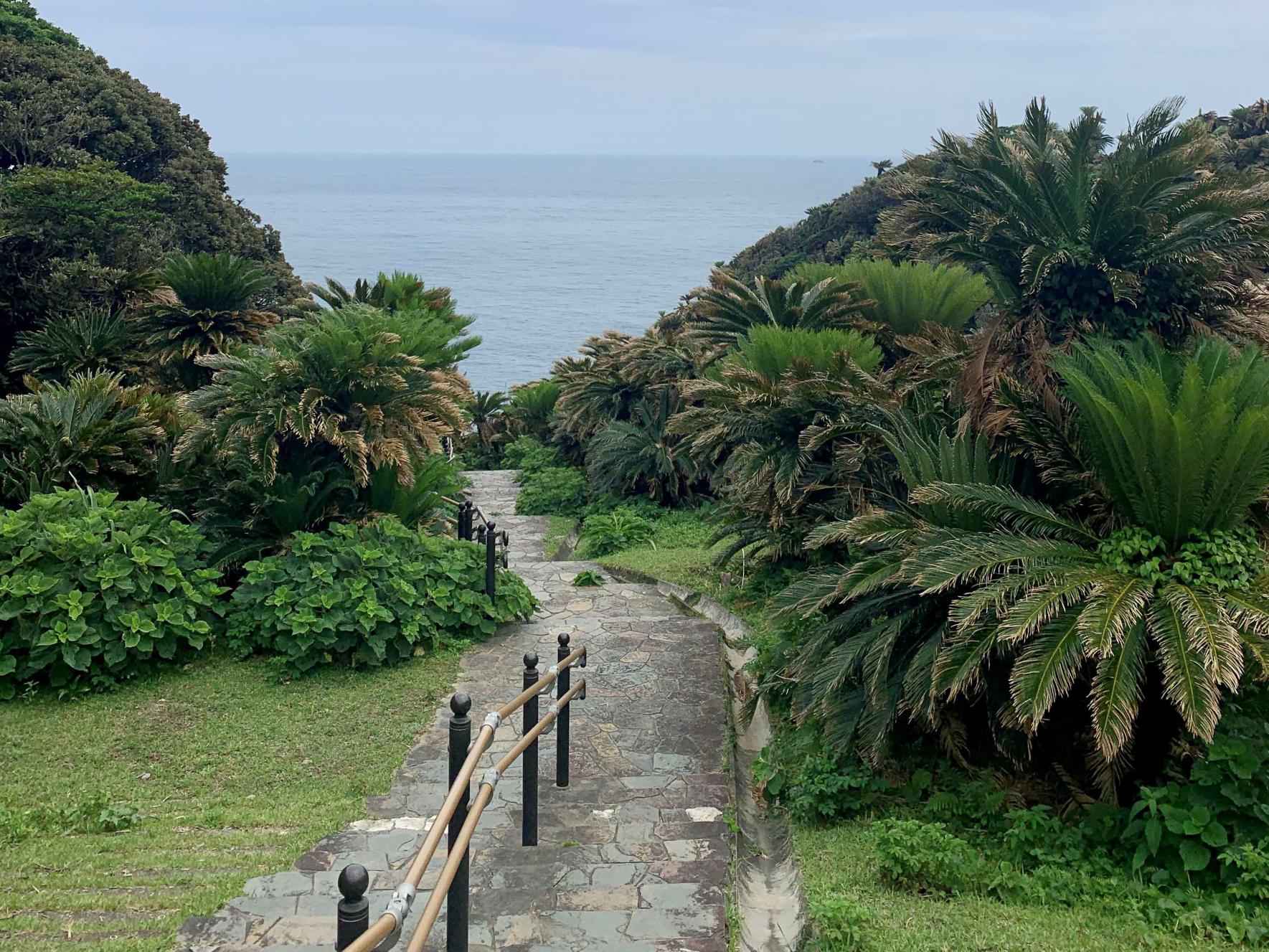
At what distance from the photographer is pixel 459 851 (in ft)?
11.7

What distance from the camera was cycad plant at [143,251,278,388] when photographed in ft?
40.3

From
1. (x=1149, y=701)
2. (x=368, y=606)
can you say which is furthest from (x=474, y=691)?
(x=1149, y=701)

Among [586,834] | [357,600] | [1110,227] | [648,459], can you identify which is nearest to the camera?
[586,834]

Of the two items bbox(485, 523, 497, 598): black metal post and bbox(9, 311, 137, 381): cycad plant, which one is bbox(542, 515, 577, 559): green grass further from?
bbox(9, 311, 137, 381): cycad plant

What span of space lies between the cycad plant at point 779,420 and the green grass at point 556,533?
202 inches

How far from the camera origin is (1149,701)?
17.9ft

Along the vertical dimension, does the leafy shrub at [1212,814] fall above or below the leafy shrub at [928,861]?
above

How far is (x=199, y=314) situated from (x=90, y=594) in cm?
523

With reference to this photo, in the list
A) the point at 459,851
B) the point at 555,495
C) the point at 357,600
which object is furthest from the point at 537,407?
the point at 459,851

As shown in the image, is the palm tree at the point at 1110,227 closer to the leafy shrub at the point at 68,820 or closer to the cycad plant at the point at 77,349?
the leafy shrub at the point at 68,820

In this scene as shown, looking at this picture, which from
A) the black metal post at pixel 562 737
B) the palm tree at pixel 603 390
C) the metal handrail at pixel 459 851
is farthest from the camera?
the palm tree at pixel 603 390

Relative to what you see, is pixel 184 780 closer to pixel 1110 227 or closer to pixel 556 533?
pixel 1110 227

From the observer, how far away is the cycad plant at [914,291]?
1095 centimetres

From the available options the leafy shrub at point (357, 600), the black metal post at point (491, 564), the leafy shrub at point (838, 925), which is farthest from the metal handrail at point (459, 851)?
the black metal post at point (491, 564)
